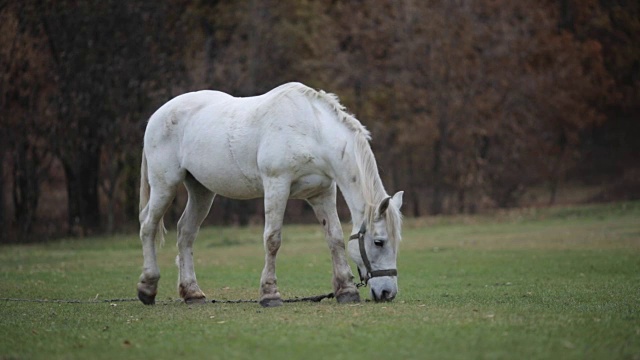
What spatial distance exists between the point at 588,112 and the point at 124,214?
22.5 m

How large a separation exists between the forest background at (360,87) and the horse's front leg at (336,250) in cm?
1943

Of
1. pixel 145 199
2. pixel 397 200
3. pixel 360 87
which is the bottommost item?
pixel 145 199

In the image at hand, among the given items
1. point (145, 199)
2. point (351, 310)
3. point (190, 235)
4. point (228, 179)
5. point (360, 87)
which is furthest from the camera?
point (360, 87)

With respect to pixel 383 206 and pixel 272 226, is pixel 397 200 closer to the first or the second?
pixel 383 206

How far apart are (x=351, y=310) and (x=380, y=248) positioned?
90 cm

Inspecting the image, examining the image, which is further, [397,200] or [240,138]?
[240,138]

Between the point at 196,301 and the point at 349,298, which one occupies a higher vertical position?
the point at 349,298

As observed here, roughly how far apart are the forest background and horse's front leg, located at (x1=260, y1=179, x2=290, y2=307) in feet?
63.7

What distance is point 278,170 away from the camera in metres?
10.6

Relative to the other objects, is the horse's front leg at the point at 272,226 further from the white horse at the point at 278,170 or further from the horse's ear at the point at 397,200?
the horse's ear at the point at 397,200

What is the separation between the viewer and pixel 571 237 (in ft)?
78.5

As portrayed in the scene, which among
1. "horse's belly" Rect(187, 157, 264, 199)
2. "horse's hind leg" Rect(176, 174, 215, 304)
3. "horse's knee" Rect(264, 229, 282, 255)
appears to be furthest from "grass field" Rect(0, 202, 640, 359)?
"horse's belly" Rect(187, 157, 264, 199)

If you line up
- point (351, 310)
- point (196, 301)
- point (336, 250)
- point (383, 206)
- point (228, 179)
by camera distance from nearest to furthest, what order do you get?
point (351, 310) < point (383, 206) < point (336, 250) < point (228, 179) < point (196, 301)

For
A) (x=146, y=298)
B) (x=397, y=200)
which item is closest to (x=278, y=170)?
(x=397, y=200)
